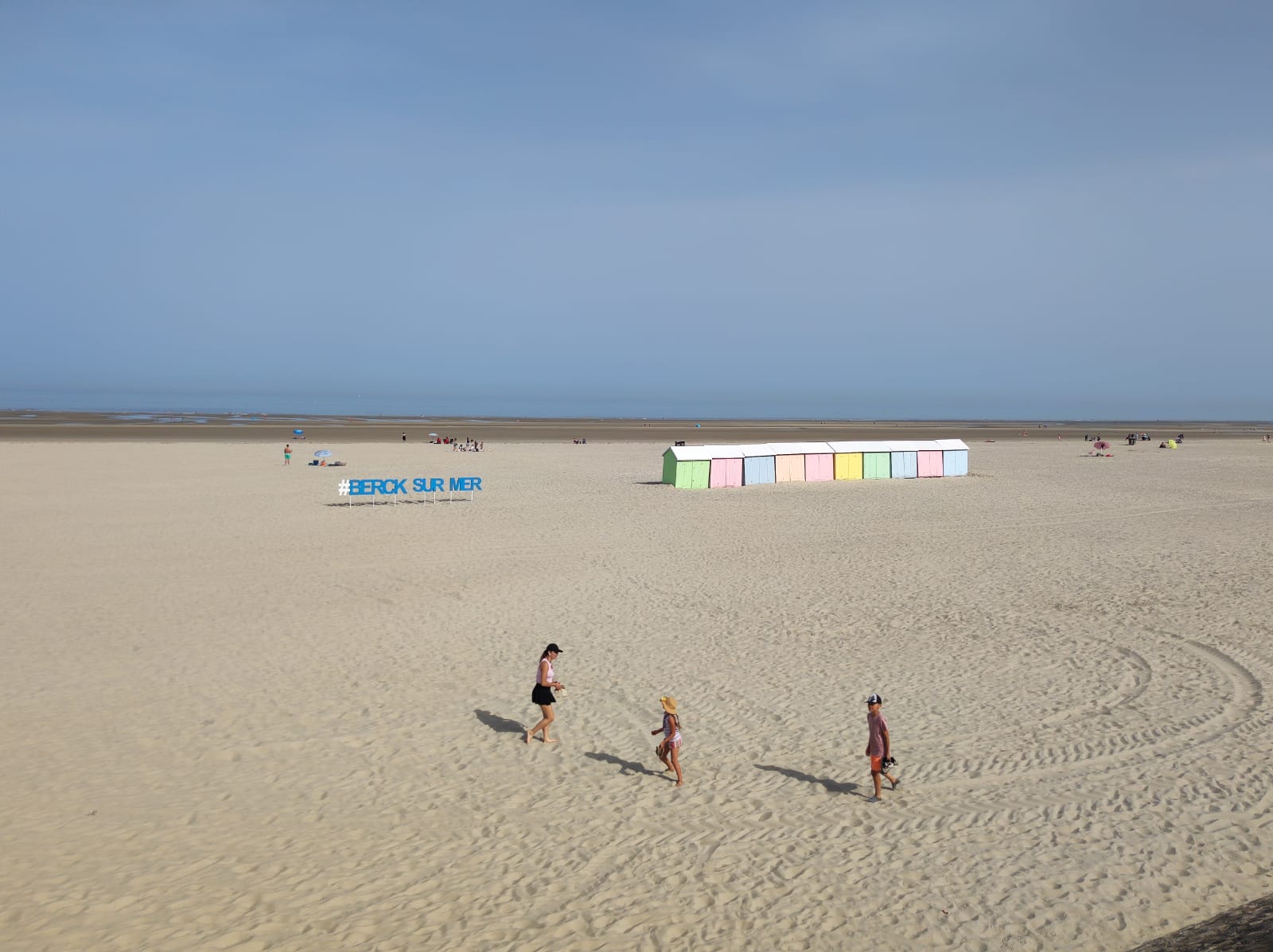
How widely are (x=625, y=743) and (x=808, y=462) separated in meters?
30.4

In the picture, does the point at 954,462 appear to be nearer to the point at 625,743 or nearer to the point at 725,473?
the point at 725,473

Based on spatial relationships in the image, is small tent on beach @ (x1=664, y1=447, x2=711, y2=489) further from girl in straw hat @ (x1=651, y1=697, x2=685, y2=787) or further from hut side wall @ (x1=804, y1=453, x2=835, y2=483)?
girl in straw hat @ (x1=651, y1=697, x2=685, y2=787)

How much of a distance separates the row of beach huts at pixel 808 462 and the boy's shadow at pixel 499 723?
25825 mm

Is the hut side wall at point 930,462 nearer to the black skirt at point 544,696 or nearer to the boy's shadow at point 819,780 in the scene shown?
the boy's shadow at point 819,780

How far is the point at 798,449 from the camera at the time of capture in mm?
40344

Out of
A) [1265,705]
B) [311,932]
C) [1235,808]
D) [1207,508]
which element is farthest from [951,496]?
[311,932]

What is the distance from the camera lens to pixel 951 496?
116ft

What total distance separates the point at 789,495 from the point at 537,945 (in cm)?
2906

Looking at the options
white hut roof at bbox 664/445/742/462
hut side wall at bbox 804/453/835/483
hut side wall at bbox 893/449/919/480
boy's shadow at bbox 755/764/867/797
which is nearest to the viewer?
boy's shadow at bbox 755/764/867/797

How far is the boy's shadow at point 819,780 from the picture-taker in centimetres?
977

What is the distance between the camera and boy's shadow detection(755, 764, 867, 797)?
9766 mm

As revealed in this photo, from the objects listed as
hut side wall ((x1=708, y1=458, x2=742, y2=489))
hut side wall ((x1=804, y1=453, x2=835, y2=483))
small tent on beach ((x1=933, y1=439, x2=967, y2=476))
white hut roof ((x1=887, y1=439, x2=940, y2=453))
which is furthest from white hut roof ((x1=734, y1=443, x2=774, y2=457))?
small tent on beach ((x1=933, y1=439, x2=967, y2=476))

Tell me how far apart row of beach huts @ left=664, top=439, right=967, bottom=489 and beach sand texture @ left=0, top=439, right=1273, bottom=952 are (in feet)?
43.2

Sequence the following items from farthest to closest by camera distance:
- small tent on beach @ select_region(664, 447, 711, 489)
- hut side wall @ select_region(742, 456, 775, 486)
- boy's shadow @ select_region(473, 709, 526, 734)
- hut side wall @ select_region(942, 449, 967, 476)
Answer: hut side wall @ select_region(942, 449, 967, 476)
hut side wall @ select_region(742, 456, 775, 486)
small tent on beach @ select_region(664, 447, 711, 489)
boy's shadow @ select_region(473, 709, 526, 734)
